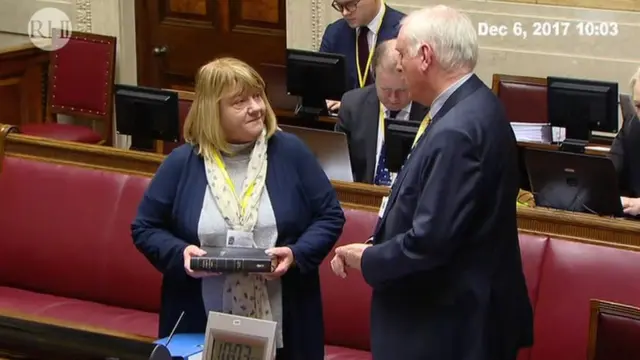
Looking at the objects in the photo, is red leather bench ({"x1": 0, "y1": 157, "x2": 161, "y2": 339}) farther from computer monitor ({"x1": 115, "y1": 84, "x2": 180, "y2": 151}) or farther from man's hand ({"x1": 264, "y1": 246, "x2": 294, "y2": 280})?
man's hand ({"x1": 264, "y1": 246, "x2": 294, "y2": 280})

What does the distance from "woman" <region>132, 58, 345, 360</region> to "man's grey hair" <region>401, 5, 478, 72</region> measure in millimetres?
624

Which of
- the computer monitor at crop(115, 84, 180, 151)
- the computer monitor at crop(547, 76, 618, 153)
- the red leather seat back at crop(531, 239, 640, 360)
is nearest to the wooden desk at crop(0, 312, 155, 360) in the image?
the red leather seat back at crop(531, 239, 640, 360)

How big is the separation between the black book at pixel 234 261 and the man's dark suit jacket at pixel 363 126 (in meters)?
1.73

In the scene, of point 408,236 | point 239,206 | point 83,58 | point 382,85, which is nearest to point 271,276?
point 239,206

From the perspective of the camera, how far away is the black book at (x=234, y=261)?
90.1 inches

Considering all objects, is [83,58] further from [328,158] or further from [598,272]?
[598,272]

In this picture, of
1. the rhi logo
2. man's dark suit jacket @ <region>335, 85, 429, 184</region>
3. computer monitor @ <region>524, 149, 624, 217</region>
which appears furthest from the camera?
the rhi logo

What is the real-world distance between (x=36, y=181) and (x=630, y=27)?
3371 mm

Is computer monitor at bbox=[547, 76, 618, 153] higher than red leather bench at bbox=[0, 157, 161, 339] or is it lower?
higher

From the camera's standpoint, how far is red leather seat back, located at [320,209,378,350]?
336 centimetres

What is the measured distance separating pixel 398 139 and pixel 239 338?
1774 millimetres

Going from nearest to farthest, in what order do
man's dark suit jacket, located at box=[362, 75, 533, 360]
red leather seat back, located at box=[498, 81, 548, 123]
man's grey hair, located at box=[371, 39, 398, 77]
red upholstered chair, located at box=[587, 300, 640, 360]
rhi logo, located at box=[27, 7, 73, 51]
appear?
man's dark suit jacket, located at box=[362, 75, 533, 360] → red upholstered chair, located at box=[587, 300, 640, 360] → man's grey hair, located at box=[371, 39, 398, 77] → red leather seat back, located at box=[498, 81, 548, 123] → rhi logo, located at box=[27, 7, 73, 51]

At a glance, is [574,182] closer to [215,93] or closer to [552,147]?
[552,147]

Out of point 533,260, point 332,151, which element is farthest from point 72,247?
point 533,260
